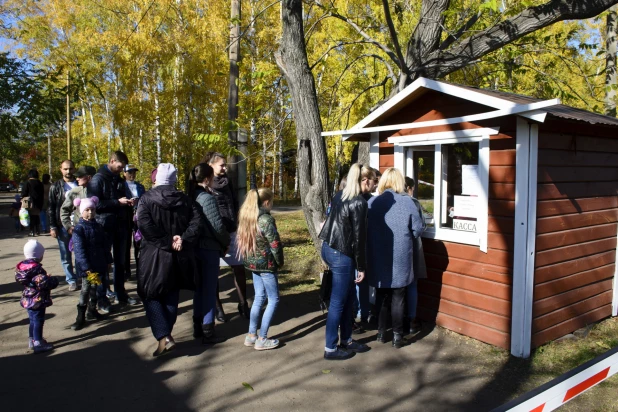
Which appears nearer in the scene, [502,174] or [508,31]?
[502,174]

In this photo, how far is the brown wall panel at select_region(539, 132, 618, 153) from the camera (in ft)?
15.1

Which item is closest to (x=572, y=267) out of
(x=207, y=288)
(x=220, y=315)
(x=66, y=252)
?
(x=207, y=288)

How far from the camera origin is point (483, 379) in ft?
13.6

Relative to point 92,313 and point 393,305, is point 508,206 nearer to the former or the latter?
point 393,305

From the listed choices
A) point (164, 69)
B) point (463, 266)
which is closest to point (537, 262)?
point (463, 266)

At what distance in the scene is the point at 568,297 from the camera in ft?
16.6

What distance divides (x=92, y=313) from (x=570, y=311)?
549 cm

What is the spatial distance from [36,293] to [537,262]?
15.9ft

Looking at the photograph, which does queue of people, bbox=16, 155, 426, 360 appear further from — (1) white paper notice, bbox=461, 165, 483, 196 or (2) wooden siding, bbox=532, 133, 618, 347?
(2) wooden siding, bbox=532, 133, 618, 347

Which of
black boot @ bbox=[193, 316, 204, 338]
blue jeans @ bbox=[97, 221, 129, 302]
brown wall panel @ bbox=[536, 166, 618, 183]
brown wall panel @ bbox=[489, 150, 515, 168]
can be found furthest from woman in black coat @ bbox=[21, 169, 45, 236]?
brown wall panel @ bbox=[536, 166, 618, 183]

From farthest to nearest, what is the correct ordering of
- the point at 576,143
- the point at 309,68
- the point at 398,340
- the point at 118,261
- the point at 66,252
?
1. the point at 66,252
2. the point at 309,68
3. the point at 118,261
4. the point at 576,143
5. the point at 398,340

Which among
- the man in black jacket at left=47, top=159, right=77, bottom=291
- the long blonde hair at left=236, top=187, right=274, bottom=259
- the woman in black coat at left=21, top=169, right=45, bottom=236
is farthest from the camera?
the woman in black coat at left=21, top=169, right=45, bottom=236

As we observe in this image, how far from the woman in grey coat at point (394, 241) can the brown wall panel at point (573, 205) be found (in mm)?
1206

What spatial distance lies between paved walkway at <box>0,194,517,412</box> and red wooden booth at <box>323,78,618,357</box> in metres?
0.61
